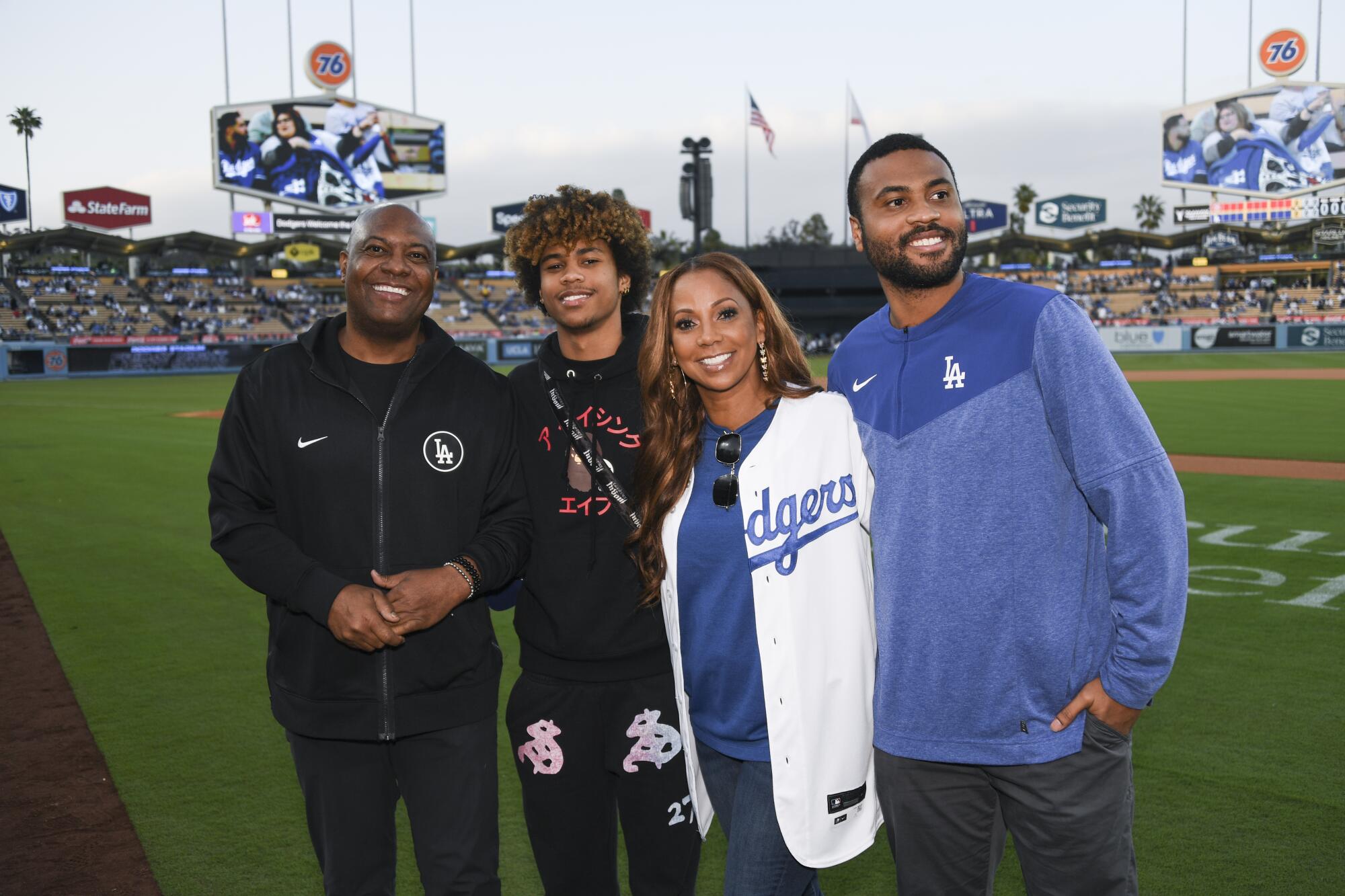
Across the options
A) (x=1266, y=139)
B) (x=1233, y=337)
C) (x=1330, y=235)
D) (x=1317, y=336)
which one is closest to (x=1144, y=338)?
(x=1233, y=337)

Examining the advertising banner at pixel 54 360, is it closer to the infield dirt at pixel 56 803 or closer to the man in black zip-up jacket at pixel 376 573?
the infield dirt at pixel 56 803

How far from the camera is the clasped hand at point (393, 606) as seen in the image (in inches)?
123

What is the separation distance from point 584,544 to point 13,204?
258 feet

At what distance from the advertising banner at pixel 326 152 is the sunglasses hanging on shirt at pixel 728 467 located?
58.3m

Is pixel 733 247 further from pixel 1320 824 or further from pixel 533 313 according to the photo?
pixel 1320 824

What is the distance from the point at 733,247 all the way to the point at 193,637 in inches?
2865

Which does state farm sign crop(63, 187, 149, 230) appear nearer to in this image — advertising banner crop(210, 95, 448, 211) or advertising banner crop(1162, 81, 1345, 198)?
advertising banner crop(210, 95, 448, 211)

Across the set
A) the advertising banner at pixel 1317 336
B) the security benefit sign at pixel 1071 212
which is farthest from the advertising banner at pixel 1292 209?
the advertising banner at pixel 1317 336

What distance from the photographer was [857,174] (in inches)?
125

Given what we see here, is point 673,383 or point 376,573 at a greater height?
point 673,383

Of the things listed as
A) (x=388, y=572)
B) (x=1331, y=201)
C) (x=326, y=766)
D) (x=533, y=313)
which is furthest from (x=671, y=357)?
(x=1331, y=201)

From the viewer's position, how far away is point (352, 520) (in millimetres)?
3305

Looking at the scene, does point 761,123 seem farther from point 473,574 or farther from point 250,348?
point 473,574

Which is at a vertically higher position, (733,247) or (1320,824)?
(733,247)
